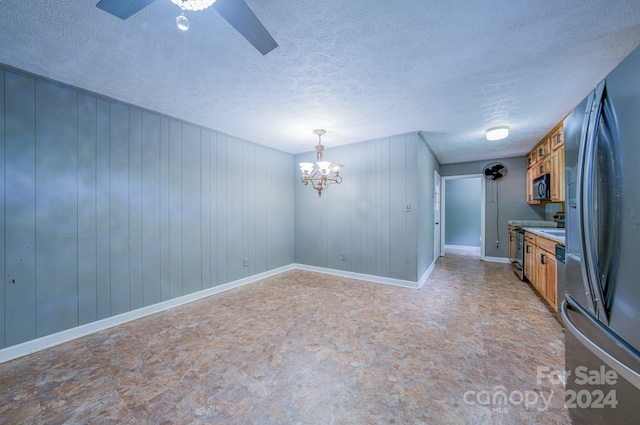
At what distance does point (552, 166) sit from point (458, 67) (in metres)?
2.98

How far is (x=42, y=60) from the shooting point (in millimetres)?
1941

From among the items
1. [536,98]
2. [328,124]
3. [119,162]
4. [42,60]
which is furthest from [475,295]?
[42,60]

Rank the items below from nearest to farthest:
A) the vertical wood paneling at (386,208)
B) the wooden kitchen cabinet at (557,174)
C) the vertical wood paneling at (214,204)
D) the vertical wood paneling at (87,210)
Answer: the vertical wood paneling at (87,210) → the wooden kitchen cabinet at (557,174) → the vertical wood paneling at (214,204) → the vertical wood paneling at (386,208)

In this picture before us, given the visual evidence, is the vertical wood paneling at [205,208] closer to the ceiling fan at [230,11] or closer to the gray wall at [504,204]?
the ceiling fan at [230,11]

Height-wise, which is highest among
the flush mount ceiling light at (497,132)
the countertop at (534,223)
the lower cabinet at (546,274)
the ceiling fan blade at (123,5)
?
the flush mount ceiling light at (497,132)

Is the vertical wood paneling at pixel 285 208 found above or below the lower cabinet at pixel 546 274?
above

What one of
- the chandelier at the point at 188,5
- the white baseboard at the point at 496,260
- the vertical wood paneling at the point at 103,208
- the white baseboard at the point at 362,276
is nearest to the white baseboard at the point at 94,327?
the vertical wood paneling at the point at 103,208

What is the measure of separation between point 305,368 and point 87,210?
2660mm

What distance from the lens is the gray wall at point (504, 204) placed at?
5359 mm

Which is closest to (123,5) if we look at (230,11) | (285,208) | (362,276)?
(230,11)

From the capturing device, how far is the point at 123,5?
3.92ft

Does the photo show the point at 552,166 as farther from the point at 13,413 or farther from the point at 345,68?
the point at 13,413

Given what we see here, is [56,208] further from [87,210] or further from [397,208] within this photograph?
[397,208]

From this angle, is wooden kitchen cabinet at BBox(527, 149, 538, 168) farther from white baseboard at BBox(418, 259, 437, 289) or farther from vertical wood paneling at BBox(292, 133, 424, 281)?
white baseboard at BBox(418, 259, 437, 289)
